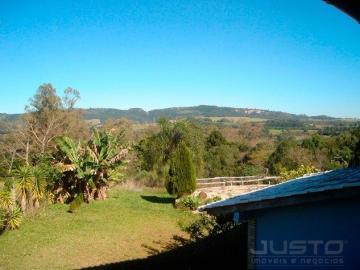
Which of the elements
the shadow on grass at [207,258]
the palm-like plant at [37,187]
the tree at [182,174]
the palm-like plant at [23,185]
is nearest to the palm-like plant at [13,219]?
the palm-like plant at [23,185]

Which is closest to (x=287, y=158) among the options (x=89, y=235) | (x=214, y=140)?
(x=214, y=140)

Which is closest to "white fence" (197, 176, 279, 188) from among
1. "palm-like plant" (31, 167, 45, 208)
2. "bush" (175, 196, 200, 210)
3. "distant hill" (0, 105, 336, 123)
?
"bush" (175, 196, 200, 210)

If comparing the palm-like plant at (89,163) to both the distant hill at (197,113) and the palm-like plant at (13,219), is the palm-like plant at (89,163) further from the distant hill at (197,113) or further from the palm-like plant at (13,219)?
the distant hill at (197,113)

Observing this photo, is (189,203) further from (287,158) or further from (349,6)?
(287,158)

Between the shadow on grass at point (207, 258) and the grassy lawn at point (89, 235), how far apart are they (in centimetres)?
145

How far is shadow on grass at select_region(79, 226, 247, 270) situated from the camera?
909 cm

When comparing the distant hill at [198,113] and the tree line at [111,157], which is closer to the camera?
the tree line at [111,157]

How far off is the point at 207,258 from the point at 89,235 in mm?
6882

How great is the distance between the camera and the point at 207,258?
9766 mm

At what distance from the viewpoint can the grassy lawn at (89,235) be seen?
12.2 meters

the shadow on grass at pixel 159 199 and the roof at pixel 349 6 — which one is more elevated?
the roof at pixel 349 6

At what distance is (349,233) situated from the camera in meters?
4.84

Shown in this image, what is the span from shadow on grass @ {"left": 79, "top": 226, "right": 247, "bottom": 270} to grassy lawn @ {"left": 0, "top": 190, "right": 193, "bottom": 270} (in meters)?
1.45

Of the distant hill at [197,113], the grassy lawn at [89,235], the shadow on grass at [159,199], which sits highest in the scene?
the distant hill at [197,113]
